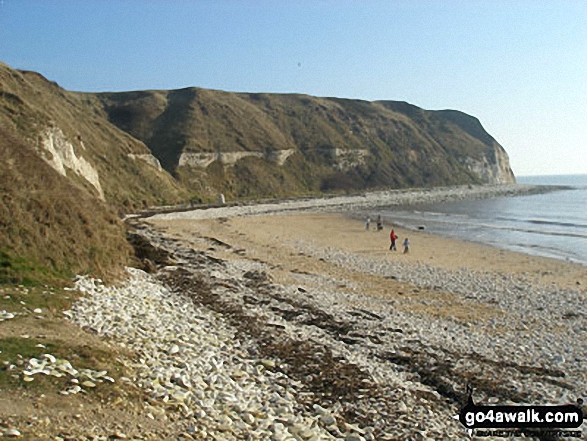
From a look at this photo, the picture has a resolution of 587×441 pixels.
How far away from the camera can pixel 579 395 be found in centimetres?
988

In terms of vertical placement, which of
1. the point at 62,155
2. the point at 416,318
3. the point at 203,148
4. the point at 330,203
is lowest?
the point at 416,318

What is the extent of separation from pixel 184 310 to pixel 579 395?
10439 mm

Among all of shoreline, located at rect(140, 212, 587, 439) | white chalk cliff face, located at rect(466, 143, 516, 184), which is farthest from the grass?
white chalk cliff face, located at rect(466, 143, 516, 184)

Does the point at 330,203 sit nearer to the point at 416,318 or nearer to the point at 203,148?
the point at 203,148

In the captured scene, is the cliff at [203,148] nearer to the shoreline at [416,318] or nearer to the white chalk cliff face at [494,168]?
the white chalk cliff face at [494,168]

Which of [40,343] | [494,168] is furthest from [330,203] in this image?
[494,168]

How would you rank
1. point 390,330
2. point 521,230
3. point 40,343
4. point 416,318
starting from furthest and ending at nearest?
1. point 521,230
2. point 416,318
3. point 390,330
4. point 40,343

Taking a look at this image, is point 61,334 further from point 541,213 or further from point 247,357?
point 541,213

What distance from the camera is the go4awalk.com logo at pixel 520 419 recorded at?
836cm

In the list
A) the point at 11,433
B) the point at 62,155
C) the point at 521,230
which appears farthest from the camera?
the point at 521,230

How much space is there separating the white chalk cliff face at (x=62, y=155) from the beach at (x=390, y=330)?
18588 millimetres

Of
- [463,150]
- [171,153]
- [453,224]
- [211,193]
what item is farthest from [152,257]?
[463,150]

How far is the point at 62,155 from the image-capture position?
1786 inches

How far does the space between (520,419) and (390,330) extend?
503 cm
